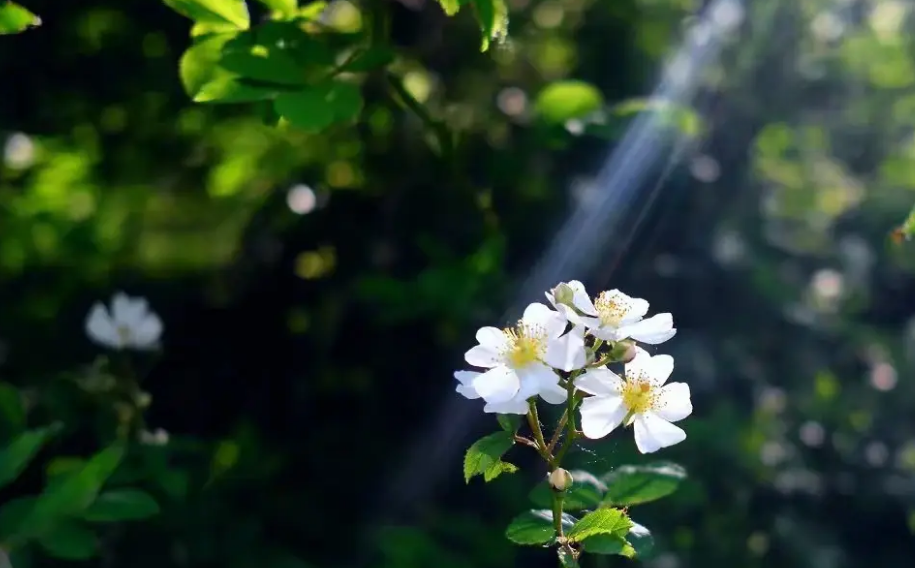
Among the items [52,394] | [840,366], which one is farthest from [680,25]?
[52,394]

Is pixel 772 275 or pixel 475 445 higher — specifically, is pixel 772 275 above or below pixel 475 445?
below

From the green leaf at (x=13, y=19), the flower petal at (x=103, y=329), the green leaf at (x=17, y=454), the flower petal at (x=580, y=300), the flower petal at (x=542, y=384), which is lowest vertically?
the flower petal at (x=103, y=329)

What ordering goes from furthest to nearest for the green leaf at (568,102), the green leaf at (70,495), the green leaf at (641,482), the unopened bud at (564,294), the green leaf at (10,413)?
the green leaf at (568,102), the green leaf at (10,413), the green leaf at (70,495), the green leaf at (641,482), the unopened bud at (564,294)

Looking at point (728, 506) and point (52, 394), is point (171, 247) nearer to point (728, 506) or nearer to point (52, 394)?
point (52, 394)

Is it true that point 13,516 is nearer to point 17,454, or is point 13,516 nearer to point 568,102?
point 17,454

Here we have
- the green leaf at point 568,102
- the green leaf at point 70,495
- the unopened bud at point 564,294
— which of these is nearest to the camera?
the unopened bud at point 564,294

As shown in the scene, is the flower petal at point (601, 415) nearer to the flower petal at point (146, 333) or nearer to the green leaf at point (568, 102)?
the green leaf at point (568, 102)

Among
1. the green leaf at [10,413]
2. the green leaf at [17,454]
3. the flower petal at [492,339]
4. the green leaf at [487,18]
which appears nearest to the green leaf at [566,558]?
the flower petal at [492,339]
